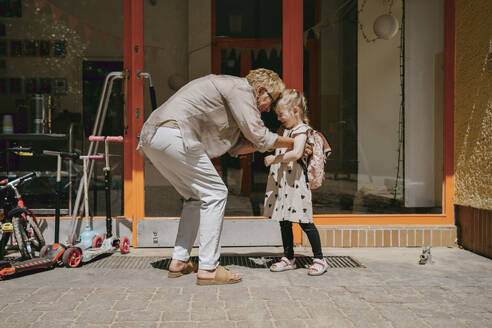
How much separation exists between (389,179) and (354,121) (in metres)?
0.74

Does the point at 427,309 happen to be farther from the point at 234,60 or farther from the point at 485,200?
the point at 234,60

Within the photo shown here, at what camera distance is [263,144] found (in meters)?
3.53

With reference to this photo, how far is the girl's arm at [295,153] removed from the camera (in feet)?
12.2

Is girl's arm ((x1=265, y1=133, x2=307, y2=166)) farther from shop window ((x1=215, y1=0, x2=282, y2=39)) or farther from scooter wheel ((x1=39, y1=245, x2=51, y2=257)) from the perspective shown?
scooter wheel ((x1=39, y1=245, x2=51, y2=257))

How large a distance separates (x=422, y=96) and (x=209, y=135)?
2.70 metres

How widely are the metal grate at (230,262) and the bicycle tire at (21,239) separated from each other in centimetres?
51

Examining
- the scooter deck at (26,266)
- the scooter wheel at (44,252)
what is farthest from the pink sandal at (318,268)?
the scooter wheel at (44,252)

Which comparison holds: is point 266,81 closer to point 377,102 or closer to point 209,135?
point 209,135

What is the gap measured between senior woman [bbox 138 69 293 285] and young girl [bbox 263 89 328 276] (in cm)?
17

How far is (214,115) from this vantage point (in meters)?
3.60

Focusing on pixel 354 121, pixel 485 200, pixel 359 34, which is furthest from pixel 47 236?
pixel 485 200

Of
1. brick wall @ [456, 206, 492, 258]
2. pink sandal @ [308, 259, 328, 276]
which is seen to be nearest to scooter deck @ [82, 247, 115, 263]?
pink sandal @ [308, 259, 328, 276]

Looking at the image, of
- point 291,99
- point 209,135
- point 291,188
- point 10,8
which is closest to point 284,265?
point 291,188

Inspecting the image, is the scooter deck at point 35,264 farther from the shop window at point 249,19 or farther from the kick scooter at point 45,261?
the shop window at point 249,19
